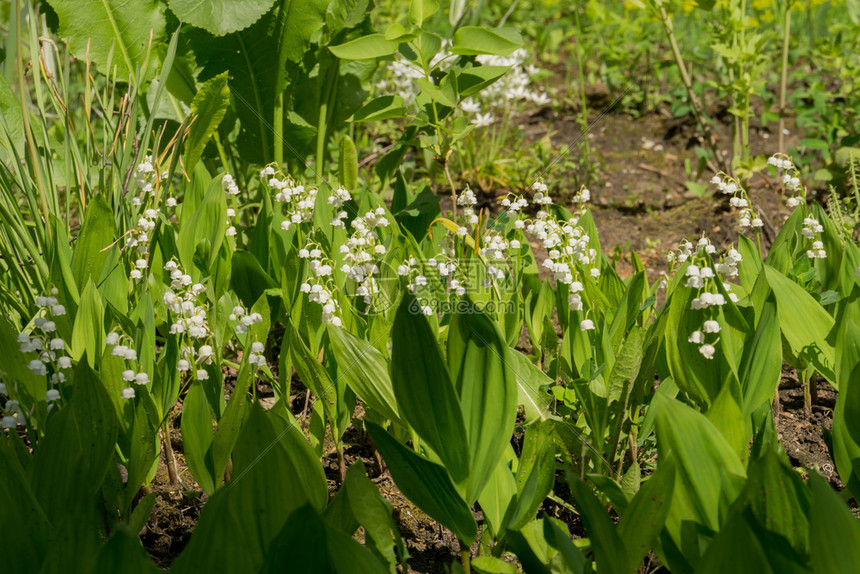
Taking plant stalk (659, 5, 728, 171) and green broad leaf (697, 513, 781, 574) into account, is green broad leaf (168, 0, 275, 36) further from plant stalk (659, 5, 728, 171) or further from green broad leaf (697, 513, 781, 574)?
green broad leaf (697, 513, 781, 574)

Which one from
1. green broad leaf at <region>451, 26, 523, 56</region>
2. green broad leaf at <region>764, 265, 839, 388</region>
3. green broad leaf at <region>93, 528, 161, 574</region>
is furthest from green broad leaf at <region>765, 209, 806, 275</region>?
green broad leaf at <region>93, 528, 161, 574</region>

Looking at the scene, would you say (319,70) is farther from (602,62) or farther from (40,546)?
(602,62)

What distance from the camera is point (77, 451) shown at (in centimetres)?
135

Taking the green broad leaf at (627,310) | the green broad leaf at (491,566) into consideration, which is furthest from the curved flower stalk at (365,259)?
the green broad leaf at (491,566)

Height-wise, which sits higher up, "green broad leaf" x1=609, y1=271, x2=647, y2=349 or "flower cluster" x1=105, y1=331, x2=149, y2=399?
"flower cluster" x1=105, y1=331, x2=149, y2=399

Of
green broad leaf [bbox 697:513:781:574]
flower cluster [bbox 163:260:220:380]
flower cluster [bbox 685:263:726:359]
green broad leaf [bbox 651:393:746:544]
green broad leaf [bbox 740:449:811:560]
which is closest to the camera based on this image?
green broad leaf [bbox 697:513:781:574]

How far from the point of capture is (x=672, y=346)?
165 cm

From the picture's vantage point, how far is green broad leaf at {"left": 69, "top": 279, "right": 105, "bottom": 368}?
1.67m

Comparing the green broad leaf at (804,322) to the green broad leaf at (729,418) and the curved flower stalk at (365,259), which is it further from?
the curved flower stalk at (365,259)

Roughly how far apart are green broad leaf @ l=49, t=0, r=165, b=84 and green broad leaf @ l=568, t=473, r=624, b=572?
205cm

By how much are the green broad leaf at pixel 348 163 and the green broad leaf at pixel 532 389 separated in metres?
1.07

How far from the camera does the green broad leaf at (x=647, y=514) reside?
1207 millimetres

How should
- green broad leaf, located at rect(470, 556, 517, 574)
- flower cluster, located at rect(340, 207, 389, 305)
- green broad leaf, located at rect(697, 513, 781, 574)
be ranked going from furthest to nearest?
flower cluster, located at rect(340, 207, 389, 305), green broad leaf, located at rect(470, 556, 517, 574), green broad leaf, located at rect(697, 513, 781, 574)

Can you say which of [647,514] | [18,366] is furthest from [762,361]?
[18,366]
